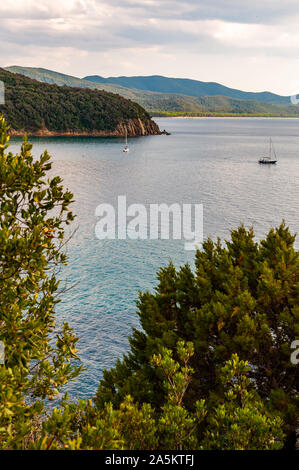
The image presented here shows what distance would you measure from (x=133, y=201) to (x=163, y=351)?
64963mm

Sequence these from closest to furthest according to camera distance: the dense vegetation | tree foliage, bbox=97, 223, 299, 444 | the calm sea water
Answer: the dense vegetation
tree foliage, bbox=97, 223, 299, 444
the calm sea water

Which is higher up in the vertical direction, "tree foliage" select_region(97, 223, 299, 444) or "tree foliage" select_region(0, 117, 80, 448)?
"tree foliage" select_region(0, 117, 80, 448)

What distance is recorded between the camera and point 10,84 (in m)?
197

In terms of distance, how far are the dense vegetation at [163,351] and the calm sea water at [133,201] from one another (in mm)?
10550

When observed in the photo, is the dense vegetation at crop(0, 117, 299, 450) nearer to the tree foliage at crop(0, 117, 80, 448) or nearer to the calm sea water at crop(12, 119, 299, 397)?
the tree foliage at crop(0, 117, 80, 448)

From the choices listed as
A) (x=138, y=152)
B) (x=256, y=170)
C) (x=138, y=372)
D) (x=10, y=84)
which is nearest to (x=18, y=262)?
(x=138, y=372)

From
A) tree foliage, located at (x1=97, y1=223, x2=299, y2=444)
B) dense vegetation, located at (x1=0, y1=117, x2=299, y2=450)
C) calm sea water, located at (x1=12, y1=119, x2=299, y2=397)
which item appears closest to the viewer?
dense vegetation, located at (x1=0, y1=117, x2=299, y2=450)

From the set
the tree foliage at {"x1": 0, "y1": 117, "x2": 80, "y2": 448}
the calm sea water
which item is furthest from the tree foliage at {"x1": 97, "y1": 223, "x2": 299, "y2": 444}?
the calm sea water

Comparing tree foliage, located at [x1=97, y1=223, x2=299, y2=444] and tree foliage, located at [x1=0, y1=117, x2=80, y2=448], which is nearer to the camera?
tree foliage, located at [x1=0, y1=117, x2=80, y2=448]

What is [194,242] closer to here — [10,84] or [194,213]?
[194,213]

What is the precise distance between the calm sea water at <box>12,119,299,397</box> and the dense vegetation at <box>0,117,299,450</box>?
34.6 ft

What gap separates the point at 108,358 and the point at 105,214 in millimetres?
38018

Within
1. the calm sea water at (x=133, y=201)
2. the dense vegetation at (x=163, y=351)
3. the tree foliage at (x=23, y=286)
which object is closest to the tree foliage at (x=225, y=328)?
the dense vegetation at (x=163, y=351)

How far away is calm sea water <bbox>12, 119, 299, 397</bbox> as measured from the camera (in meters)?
34.2
